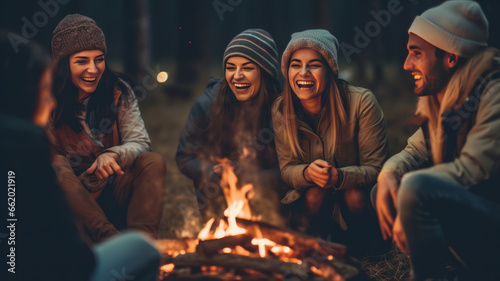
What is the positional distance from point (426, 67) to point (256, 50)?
1.74 metres

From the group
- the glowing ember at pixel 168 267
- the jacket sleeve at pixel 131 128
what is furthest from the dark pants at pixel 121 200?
the glowing ember at pixel 168 267

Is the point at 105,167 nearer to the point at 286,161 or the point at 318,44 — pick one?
the point at 286,161

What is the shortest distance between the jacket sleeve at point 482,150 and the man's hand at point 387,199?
0.35 m

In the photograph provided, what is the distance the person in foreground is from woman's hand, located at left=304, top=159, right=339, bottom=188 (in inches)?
84.9

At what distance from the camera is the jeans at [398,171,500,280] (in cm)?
336

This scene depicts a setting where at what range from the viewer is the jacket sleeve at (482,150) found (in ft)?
11.1

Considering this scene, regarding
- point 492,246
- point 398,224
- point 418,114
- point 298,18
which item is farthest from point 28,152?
point 298,18

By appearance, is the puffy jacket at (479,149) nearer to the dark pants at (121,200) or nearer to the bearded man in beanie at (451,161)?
the bearded man in beanie at (451,161)

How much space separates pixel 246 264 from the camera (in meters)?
3.95

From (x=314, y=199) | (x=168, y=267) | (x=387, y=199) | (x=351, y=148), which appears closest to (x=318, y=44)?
(x=351, y=148)

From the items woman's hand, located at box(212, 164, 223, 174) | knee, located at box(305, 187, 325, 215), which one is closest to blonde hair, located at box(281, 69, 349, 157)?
knee, located at box(305, 187, 325, 215)

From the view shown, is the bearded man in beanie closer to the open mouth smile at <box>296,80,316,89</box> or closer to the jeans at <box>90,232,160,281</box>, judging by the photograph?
the open mouth smile at <box>296,80,316,89</box>

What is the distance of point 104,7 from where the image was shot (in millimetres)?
34875

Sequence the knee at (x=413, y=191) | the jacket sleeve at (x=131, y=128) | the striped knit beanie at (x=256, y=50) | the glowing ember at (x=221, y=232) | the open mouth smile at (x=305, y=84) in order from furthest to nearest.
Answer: the striped knit beanie at (x=256, y=50) → the jacket sleeve at (x=131, y=128) → the open mouth smile at (x=305, y=84) → the glowing ember at (x=221, y=232) → the knee at (x=413, y=191)
